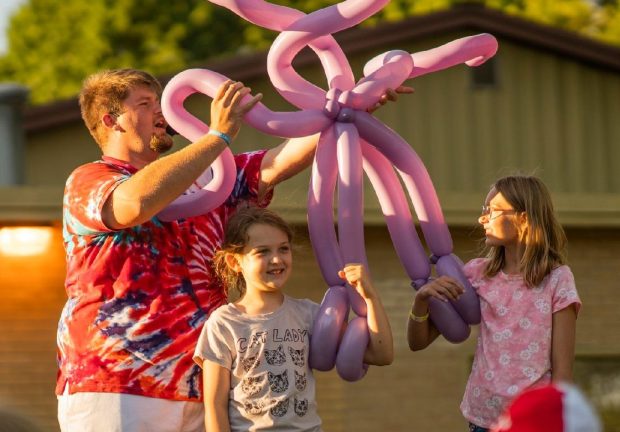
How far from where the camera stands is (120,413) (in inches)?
141

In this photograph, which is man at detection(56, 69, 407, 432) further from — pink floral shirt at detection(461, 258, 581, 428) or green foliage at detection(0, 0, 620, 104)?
green foliage at detection(0, 0, 620, 104)

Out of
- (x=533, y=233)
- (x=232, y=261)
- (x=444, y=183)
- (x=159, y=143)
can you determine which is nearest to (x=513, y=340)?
(x=533, y=233)

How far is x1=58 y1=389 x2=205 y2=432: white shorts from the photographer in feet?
11.8

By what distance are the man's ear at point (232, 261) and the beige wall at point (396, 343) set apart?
12.2ft

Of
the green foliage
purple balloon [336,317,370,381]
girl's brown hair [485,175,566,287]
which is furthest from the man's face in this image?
the green foliage

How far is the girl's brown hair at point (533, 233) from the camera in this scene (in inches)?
153

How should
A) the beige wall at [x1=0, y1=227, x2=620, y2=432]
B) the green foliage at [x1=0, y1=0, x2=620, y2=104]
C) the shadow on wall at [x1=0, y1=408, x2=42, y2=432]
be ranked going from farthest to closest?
the green foliage at [x1=0, y1=0, x2=620, y2=104]
the beige wall at [x1=0, y1=227, x2=620, y2=432]
the shadow on wall at [x1=0, y1=408, x2=42, y2=432]

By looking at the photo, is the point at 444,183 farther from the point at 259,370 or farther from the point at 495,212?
the point at 259,370

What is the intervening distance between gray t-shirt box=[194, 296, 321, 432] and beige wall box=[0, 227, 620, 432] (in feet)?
12.4

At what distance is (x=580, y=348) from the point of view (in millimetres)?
8062

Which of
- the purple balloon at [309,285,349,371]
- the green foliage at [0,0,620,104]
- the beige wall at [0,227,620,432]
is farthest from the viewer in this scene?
the green foliage at [0,0,620,104]

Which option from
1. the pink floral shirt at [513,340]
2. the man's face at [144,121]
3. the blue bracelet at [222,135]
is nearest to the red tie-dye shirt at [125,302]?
the man's face at [144,121]

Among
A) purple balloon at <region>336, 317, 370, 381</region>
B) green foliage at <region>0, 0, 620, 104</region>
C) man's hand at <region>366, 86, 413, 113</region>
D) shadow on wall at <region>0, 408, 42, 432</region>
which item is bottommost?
shadow on wall at <region>0, 408, 42, 432</region>

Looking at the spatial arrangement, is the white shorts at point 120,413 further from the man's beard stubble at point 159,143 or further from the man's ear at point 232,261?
the man's beard stubble at point 159,143
